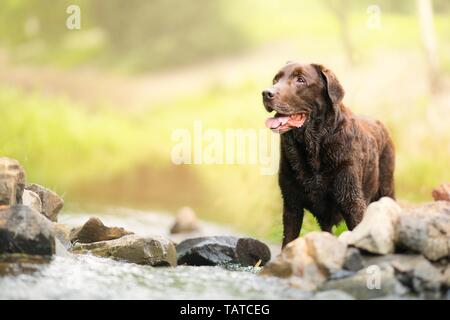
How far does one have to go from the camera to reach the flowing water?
5.18m

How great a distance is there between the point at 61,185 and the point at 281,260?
9.54 meters

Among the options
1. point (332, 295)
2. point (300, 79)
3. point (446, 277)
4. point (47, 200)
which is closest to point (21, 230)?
point (47, 200)

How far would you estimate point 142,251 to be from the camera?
21.9 ft

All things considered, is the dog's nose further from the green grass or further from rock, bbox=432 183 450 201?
the green grass

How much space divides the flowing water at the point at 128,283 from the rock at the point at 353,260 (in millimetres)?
402

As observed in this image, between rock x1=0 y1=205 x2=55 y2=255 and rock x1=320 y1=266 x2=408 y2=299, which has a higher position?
rock x1=0 y1=205 x2=55 y2=255

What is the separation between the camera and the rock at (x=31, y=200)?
267 inches

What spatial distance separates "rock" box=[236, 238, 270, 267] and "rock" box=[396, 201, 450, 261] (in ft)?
6.43

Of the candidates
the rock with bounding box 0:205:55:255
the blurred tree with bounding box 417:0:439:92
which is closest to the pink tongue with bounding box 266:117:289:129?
the rock with bounding box 0:205:55:255

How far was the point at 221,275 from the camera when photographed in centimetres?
592

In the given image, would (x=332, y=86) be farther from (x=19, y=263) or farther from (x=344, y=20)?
(x=344, y=20)

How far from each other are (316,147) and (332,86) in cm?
51

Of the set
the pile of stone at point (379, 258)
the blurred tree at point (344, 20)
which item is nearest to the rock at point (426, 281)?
the pile of stone at point (379, 258)
